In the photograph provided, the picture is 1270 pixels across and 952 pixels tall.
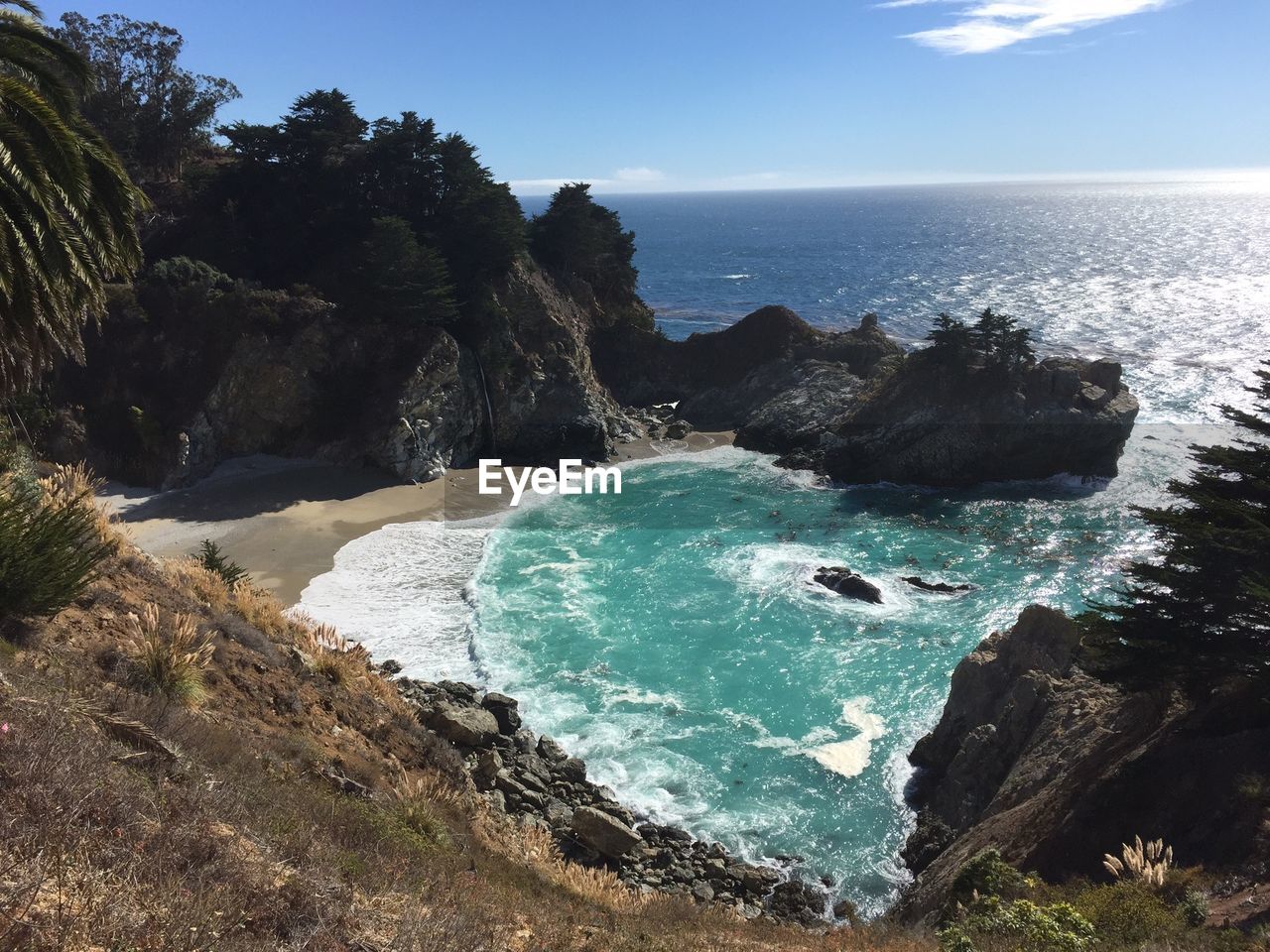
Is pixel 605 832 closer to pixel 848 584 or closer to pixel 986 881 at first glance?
pixel 986 881

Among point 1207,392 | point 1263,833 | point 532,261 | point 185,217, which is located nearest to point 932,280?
point 1207,392

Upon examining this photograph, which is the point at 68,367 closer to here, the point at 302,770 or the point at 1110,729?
the point at 302,770

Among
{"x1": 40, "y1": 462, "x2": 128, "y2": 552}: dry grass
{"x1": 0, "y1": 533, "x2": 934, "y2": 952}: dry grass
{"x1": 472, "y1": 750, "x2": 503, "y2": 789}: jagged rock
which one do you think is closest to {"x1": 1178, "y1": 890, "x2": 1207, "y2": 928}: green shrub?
{"x1": 0, "y1": 533, "x2": 934, "y2": 952}: dry grass

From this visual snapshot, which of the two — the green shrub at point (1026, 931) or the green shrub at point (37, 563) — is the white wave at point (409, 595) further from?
the green shrub at point (1026, 931)

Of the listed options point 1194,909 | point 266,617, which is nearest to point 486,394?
point 266,617

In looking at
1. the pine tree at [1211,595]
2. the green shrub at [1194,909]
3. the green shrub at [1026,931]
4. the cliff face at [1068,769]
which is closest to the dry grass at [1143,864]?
the cliff face at [1068,769]

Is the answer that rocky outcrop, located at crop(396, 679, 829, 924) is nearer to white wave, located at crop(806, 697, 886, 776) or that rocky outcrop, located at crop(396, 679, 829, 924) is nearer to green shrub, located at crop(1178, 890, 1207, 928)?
white wave, located at crop(806, 697, 886, 776)
